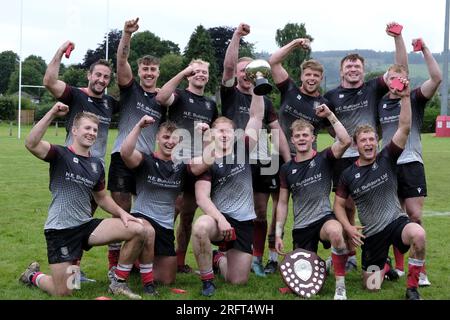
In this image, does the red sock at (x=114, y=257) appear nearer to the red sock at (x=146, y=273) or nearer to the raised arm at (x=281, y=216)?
the red sock at (x=146, y=273)

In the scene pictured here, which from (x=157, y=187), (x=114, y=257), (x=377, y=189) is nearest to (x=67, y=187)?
(x=157, y=187)

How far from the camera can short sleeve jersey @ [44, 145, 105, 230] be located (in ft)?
18.0

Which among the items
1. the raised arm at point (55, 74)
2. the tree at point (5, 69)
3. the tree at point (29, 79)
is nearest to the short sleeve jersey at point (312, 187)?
the raised arm at point (55, 74)

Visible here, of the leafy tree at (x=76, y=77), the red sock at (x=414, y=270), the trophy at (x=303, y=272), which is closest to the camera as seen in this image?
the red sock at (x=414, y=270)

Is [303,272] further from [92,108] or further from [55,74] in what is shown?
[55,74]

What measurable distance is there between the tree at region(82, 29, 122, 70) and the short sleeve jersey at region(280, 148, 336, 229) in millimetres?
53207

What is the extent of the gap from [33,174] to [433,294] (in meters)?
12.9

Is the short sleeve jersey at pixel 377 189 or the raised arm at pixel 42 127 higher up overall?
the raised arm at pixel 42 127

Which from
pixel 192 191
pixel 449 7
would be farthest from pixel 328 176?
pixel 449 7

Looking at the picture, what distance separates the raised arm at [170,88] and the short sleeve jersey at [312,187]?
4.98 ft

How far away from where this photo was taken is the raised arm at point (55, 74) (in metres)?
5.93

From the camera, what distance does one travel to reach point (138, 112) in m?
6.29

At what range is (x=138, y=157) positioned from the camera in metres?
5.78

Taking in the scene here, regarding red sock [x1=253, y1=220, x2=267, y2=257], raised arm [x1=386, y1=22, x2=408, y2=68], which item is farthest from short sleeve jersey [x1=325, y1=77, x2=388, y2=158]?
red sock [x1=253, y1=220, x2=267, y2=257]
